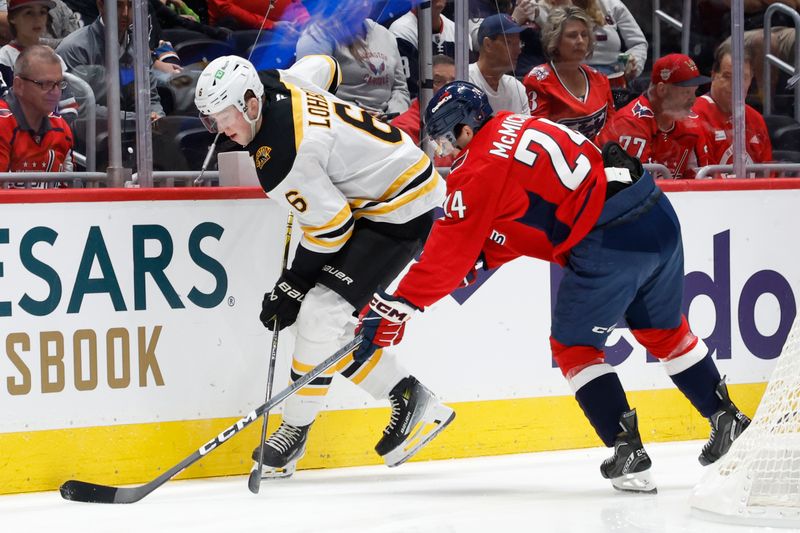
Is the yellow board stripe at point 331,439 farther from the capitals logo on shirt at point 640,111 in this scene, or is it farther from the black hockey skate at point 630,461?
the capitals logo on shirt at point 640,111

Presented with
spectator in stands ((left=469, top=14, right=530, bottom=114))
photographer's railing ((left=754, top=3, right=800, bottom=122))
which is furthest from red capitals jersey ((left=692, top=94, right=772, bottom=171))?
spectator in stands ((left=469, top=14, right=530, bottom=114))

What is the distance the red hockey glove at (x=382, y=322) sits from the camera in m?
3.46

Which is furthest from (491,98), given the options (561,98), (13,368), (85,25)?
(13,368)

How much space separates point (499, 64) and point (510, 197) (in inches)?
43.3

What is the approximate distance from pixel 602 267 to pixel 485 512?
2.43 ft

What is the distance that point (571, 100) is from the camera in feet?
15.0

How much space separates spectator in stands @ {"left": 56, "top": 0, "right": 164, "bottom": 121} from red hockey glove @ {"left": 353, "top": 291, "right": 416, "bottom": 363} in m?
1.08

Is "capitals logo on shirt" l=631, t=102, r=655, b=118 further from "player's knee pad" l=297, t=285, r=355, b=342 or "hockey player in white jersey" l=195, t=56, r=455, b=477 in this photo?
"player's knee pad" l=297, t=285, r=355, b=342

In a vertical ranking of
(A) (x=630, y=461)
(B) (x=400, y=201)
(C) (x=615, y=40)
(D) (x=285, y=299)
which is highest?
(C) (x=615, y=40)

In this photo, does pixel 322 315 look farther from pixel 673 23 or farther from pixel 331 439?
pixel 673 23

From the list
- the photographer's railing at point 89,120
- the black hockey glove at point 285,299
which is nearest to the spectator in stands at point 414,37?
the black hockey glove at point 285,299

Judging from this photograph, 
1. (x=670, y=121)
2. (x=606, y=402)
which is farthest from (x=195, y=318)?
(x=670, y=121)

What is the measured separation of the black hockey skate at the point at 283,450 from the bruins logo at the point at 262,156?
83 centimetres

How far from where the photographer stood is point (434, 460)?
4250 mm
